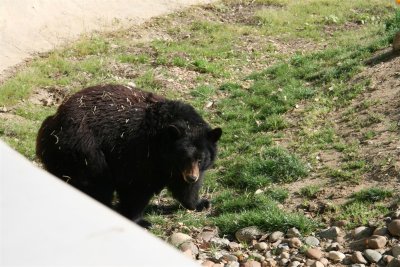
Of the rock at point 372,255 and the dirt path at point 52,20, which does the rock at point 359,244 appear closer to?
Result: the rock at point 372,255

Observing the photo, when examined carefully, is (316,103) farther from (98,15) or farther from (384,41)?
(98,15)

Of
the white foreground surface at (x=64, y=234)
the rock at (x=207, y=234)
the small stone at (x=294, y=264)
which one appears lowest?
the rock at (x=207, y=234)

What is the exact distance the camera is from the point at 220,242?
674 cm

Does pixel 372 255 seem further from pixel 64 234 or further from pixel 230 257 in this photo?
pixel 64 234

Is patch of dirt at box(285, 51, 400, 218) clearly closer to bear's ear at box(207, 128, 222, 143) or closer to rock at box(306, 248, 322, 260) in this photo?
rock at box(306, 248, 322, 260)

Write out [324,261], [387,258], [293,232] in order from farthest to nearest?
1. [293,232]
2. [324,261]
3. [387,258]

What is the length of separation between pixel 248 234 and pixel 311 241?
0.69 m

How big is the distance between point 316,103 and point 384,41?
100 inches

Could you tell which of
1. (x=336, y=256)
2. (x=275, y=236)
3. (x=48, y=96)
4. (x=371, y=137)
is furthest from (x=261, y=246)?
(x=48, y=96)

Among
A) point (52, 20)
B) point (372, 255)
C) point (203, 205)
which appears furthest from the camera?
point (52, 20)

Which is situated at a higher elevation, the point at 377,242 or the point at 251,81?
the point at 377,242

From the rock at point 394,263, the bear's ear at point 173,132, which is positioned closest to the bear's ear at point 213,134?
the bear's ear at point 173,132

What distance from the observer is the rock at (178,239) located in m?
6.68

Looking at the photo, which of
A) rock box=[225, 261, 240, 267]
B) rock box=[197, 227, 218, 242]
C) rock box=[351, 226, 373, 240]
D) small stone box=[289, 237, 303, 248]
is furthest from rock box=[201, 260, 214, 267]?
rock box=[351, 226, 373, 240]
